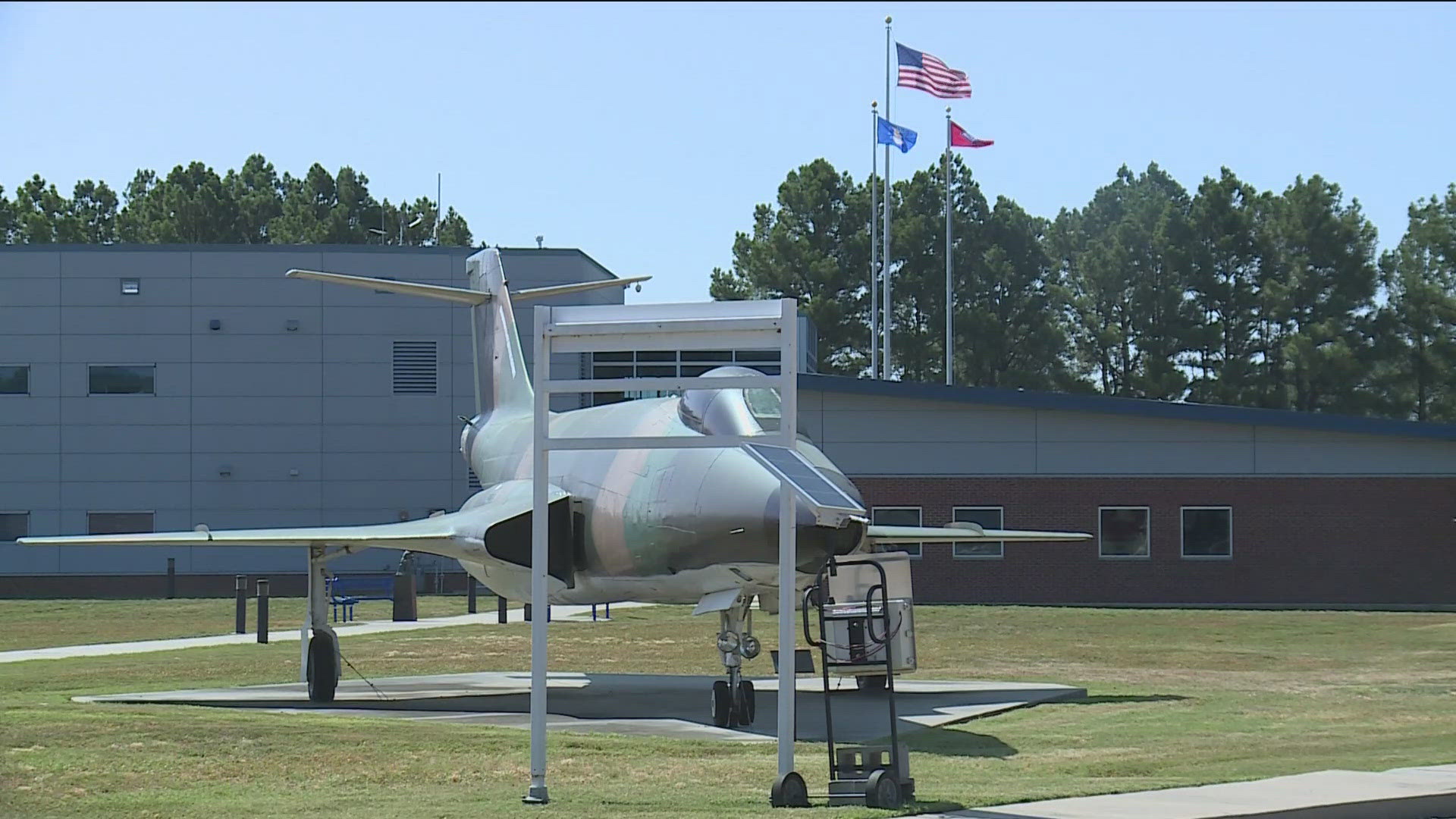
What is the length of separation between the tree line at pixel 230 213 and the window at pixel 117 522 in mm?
38292

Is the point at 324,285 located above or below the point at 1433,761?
above

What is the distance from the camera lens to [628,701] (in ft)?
64.4

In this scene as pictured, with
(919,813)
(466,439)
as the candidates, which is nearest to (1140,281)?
(466,439)

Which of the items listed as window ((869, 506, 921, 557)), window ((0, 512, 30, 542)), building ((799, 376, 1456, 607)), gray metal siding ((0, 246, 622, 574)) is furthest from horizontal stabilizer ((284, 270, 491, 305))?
window ((0, 512, 30, 542))

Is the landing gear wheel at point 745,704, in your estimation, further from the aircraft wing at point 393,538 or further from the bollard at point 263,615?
the bollard at point 263,615

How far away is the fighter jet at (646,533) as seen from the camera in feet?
53.1

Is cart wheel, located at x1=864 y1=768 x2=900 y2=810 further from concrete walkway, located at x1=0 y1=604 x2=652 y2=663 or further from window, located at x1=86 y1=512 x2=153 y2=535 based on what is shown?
window, located at x1=86 y1=512 x2=153 y2=535

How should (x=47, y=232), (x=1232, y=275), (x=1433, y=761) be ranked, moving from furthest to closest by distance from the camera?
1. (x=47, y=232)
2. (x=1232, y=275)
3. (x=1433, y=761)

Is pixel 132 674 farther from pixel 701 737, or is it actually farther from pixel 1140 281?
pixel 1140 281

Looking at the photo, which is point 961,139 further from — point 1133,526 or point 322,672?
point 322,672

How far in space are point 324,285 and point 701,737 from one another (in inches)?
1401

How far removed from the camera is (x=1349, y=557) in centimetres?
4056

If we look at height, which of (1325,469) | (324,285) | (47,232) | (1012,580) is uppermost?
(47,232)

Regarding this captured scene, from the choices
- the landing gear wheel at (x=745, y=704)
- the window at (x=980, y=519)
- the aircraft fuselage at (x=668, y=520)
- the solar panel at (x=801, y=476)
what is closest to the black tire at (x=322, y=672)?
the aircraft fuselage at (x=668, y=520)
